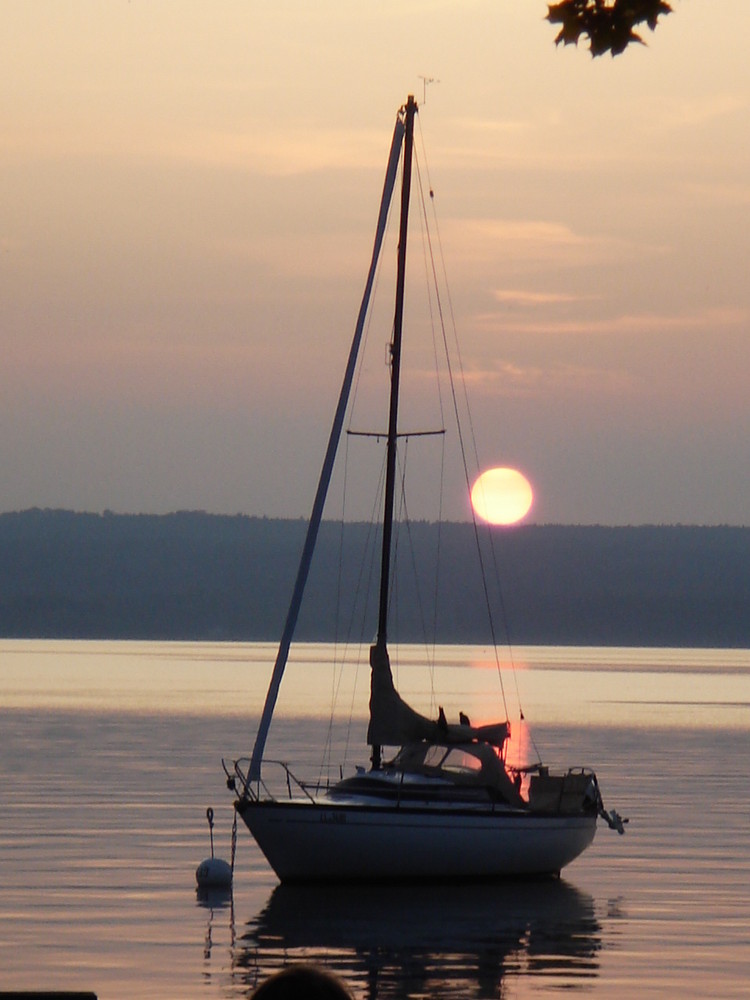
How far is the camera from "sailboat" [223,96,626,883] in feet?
105

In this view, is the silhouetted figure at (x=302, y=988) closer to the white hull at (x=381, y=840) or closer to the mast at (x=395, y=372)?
the white hull at (x=381, y=840)

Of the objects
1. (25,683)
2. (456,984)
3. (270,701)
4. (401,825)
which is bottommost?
(456,984)

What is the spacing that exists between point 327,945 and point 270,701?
616 cm

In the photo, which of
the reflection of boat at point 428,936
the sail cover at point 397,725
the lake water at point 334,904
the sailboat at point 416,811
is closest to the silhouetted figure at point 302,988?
the lake water at point 334,904

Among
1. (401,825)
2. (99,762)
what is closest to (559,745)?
(99,762)

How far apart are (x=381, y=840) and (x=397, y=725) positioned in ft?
8.42

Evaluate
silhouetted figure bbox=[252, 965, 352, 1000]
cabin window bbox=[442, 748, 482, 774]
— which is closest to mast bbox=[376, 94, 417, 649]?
cabin window bbox=[442, 748, 482, 774]

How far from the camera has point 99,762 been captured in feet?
204

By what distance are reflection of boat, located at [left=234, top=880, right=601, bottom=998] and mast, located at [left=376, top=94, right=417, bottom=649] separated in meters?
4.64

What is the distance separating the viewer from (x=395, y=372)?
36781 mm

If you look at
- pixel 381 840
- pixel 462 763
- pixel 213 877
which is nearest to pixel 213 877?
pixel 213 877

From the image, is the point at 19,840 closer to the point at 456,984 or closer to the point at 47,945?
the point at 47,945

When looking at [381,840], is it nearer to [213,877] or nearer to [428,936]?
[213,877]

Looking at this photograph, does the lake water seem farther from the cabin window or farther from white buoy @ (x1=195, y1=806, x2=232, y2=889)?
the cabin window
